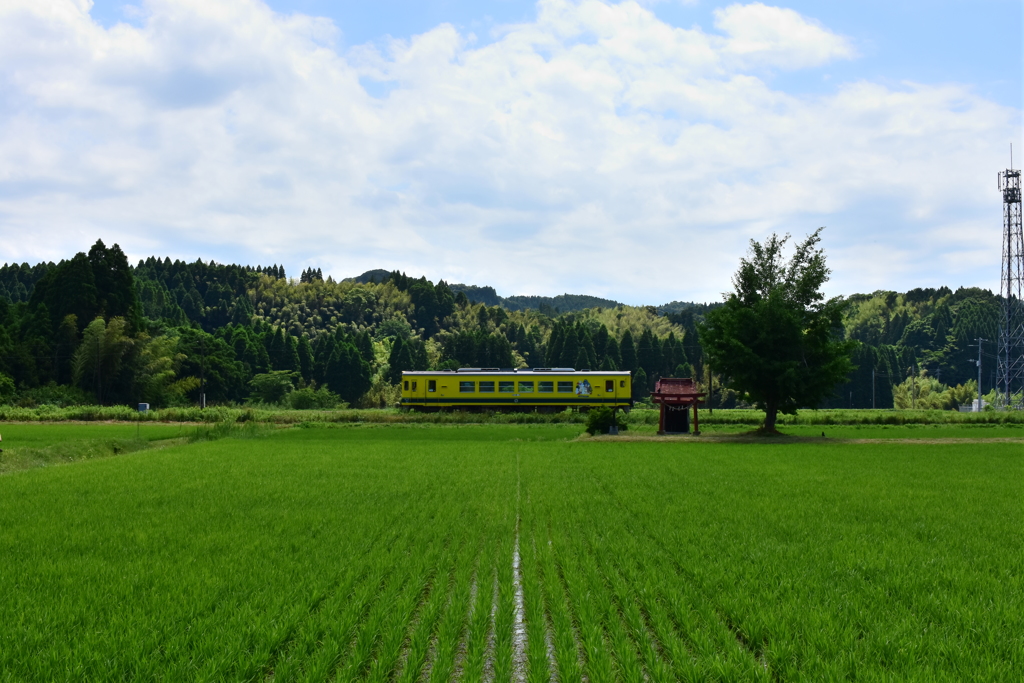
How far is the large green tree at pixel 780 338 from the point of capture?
1309 inches

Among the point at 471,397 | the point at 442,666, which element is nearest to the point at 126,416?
the point at 471,397

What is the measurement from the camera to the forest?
54562 millimetres

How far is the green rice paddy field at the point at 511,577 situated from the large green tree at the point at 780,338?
16.5 metres

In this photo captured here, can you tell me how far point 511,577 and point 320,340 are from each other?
87.7 meters

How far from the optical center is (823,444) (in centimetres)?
2852

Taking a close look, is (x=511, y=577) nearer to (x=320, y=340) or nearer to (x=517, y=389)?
(x=517, y=389)

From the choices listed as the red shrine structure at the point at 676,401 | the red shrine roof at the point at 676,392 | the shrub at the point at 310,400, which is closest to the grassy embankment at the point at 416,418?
the red shrine structure at the point at 676,401

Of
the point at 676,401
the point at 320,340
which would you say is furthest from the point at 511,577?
the point at 320,340

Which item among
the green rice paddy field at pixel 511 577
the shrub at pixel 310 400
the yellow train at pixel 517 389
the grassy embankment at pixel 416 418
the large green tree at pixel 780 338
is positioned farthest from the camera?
the shrub at pixel 310 400

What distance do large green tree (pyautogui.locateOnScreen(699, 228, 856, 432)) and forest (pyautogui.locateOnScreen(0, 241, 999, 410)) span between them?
1580 mm

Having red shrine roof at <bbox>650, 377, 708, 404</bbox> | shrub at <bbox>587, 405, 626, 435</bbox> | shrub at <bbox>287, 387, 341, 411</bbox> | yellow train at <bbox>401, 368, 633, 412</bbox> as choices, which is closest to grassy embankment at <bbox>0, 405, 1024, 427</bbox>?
yellow train at <bbox>401, 368, 633, 412</bbox>

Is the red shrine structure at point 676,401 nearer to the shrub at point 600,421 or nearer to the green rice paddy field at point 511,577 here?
the shrub at point 600,421

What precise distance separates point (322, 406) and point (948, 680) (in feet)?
216

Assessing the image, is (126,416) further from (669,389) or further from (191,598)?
(191,598)
